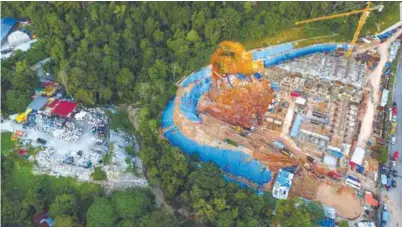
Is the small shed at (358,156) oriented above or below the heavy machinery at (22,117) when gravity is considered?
above

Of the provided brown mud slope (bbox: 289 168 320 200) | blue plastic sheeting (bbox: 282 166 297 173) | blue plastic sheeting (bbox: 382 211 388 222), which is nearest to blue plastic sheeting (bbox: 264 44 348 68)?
blue plastic sheeting (bbox: 282 166 297 173)

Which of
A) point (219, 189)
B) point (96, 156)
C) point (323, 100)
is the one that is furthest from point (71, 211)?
point (323, 100)

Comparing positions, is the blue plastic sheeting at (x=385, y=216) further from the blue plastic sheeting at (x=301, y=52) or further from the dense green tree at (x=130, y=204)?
the blue plastic sheeting at (x=301, y=52)

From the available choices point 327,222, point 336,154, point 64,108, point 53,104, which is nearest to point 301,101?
point 336,154

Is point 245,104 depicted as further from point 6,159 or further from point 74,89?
point 6,159

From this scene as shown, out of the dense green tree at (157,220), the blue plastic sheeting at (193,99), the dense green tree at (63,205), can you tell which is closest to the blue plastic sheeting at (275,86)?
the blue plastic sheeting at (193,99)

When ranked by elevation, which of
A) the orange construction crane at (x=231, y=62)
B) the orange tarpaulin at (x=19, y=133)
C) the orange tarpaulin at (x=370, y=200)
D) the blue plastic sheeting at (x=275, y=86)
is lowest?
the orange tarpaulin at (x=19, y=133)

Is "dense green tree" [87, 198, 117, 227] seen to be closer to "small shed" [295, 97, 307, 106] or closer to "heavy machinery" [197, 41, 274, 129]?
"heavy machinery" [197, 41, 274, 129]

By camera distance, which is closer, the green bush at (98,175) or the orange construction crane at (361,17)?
the green bush at (98,175)
